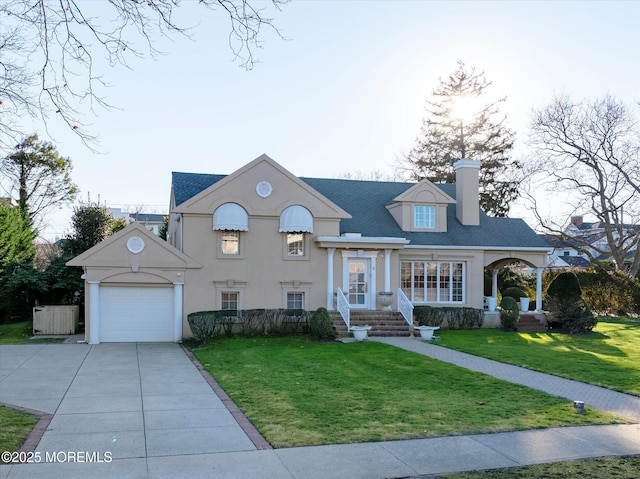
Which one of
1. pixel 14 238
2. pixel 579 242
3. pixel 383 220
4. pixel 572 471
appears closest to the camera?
pixel 572 471

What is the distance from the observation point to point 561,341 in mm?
22172

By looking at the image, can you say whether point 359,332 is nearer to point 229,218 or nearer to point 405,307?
point 405,307

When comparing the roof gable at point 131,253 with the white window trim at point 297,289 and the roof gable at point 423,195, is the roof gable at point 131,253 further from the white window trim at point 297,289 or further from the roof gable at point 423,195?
the roof gable at point 423,195

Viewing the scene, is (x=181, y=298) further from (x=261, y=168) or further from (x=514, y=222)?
(x=514, y=222)

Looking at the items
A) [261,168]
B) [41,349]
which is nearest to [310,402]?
[41,349]

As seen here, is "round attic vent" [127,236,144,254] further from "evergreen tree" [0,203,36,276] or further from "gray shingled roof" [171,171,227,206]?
"evergreen tree" [0,203,36,276]

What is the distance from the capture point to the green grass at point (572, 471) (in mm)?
7180

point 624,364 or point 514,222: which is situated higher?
point 514,222

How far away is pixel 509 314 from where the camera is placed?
25.0 m

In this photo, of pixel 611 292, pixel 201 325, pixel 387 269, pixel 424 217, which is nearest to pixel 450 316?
pixel 387 269

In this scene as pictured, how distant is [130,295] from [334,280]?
8.02m

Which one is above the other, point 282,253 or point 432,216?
point 432,216

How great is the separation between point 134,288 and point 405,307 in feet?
34.7

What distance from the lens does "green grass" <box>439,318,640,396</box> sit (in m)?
14.4
